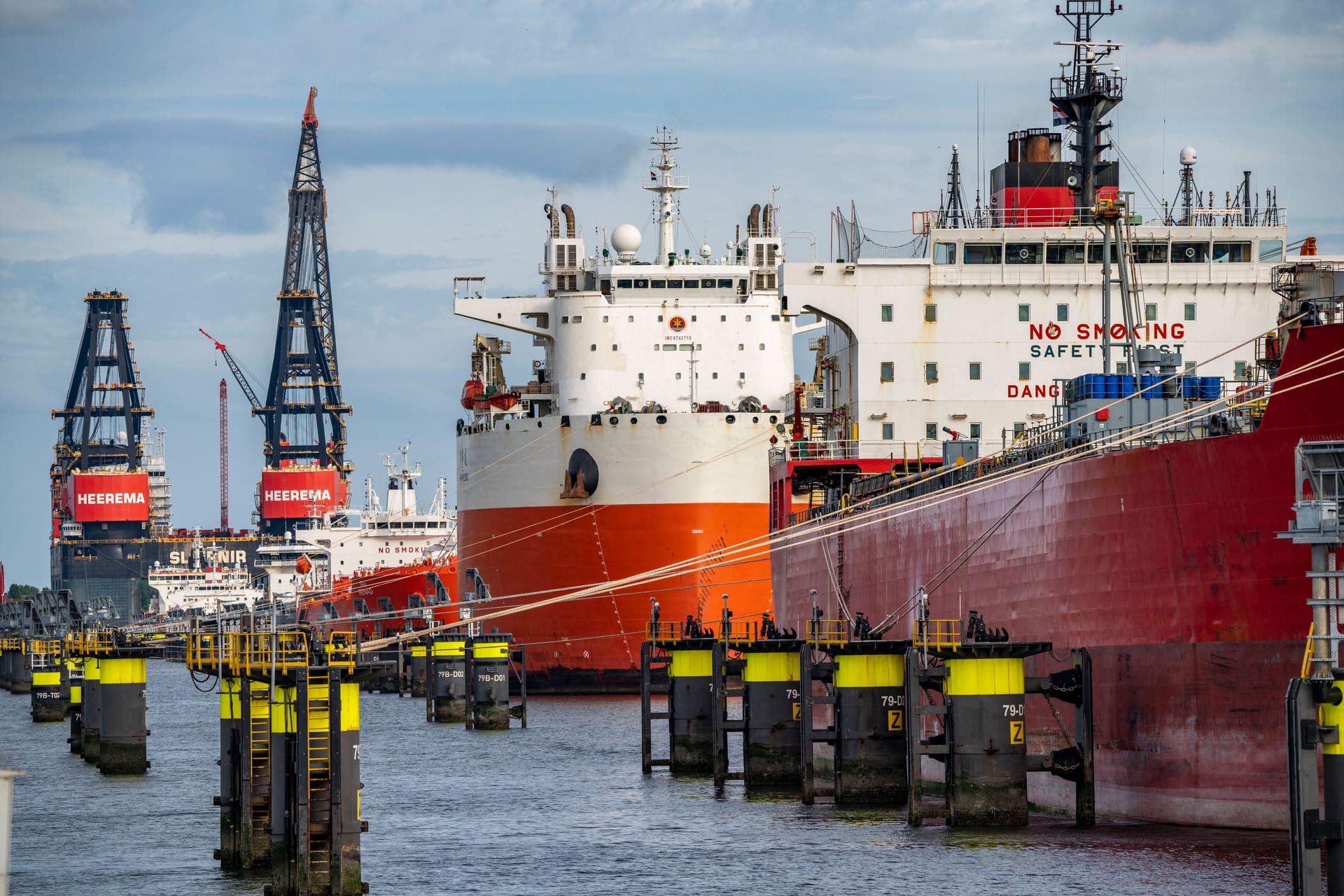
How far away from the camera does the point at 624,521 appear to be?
156 ft

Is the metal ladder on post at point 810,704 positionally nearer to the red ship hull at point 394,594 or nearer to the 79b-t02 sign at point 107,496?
the red ship hull at point 394,594

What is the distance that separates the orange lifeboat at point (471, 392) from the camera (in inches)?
2156

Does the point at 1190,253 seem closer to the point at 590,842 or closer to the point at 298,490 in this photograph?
the point at 590,842

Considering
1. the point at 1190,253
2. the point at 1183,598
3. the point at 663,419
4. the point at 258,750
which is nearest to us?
the point at 1183,598

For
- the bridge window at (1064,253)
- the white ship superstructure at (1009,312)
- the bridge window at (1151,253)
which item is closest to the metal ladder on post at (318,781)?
the white ship superstructure at (1009,312)

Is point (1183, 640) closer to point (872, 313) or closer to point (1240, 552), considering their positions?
point (1240, 552)

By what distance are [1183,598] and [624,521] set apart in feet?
88.5

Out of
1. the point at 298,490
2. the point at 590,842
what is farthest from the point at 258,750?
the point at 298,490

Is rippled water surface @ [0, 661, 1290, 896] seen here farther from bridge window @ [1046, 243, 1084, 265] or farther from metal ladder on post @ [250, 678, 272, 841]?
bridge window @ [1046, 243, 1084, 265]

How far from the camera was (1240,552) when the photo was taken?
20484 millimetres

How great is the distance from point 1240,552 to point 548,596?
97.9 ft

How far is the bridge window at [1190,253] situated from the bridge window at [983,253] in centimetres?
327

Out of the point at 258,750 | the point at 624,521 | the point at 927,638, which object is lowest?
the point at 258,750

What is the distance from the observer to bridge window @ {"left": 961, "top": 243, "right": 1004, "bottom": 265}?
35844 millimetres
